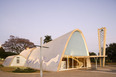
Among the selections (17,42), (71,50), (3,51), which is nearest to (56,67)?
(71,50)

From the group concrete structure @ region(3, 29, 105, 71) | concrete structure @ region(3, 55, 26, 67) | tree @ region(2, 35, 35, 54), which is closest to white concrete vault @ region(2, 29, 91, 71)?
concrete structure @ region(3, 29, 105, 71)

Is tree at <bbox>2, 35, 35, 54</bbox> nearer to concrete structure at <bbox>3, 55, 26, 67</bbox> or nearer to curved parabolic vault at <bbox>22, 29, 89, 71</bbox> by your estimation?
concrete structure at <bbox>3, 55, 26, 67</bbox>

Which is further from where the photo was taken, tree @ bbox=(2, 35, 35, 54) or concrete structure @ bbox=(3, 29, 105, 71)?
tree @ bbox=(2, 35, 35, 54)

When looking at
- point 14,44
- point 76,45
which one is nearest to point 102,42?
point 76,45

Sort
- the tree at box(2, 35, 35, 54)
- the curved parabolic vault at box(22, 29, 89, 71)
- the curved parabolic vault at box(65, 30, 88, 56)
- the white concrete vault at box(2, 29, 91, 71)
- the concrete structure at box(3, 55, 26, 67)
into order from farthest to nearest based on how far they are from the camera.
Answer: the tree at box(2, 35, 35, 54), the concrete structure at box(3, 55, 26, 67), the curved parabolic vault at box(65, 30, 88, 56), the white concrete vault at box(2, 29, 91, 71), the curved parabolic vault at box(22, 29, 89, 71)

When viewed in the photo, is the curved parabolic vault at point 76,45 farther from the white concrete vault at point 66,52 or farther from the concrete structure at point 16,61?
the concrete structure at point 16,61

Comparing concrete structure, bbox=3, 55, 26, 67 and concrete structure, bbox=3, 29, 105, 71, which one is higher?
concrete structure, bbox=3, 29, 105, 71

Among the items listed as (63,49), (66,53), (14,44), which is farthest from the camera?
(14,44)

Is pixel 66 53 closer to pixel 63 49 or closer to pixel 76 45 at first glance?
pixel 63 49

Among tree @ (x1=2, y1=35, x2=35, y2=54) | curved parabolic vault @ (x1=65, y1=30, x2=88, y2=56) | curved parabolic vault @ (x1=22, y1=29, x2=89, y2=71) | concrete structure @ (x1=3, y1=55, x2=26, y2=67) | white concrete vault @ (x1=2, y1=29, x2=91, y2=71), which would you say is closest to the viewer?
curved parabolic vault @ (x1=22, y1=29, x2=89, y2=71)

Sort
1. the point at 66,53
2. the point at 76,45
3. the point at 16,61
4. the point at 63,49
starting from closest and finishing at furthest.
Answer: the point at 63,49
the point at 66,53
the point at 76,45
the point at 16,61

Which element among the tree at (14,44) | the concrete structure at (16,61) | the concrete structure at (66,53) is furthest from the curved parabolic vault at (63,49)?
the tree at (14,44)

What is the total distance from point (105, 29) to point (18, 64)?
25279mm

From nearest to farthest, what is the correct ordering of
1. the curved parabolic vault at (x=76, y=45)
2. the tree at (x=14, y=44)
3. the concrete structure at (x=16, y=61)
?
1. the curved parabolic vault at (x=76, y=45)
2. the concrete structure at (x=16, y=61)
3. the tree at (x=14, y=44)
